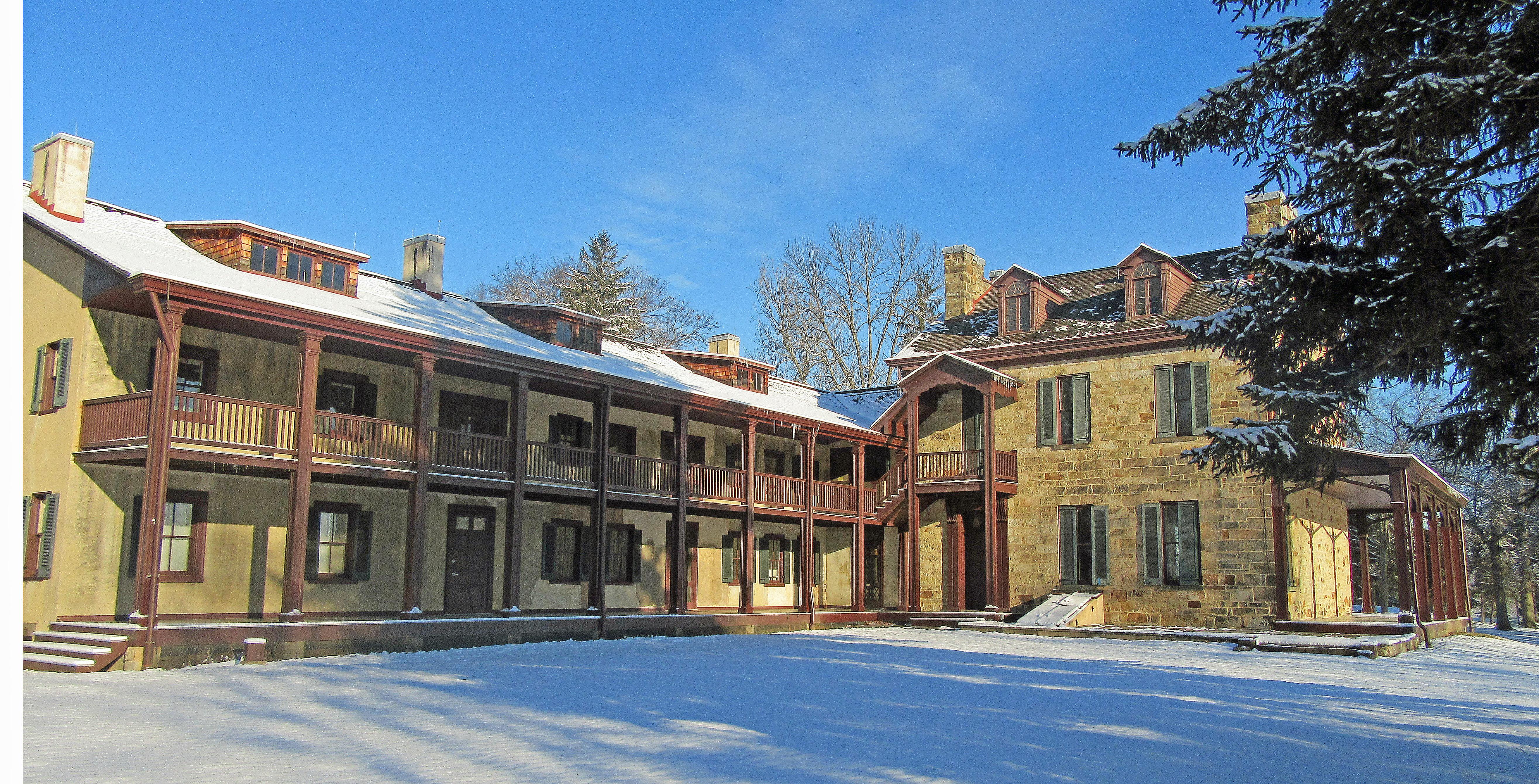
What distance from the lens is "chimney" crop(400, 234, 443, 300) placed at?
24016mm

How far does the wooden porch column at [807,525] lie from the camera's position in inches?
1029

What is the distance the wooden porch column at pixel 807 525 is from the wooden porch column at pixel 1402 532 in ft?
41.3

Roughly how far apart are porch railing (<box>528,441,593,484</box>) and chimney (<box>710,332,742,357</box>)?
373 inches

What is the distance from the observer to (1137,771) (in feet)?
26.9

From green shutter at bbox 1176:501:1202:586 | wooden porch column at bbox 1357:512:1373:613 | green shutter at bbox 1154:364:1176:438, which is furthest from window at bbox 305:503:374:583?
wooden porch column at bbox 1357:512:1373:613

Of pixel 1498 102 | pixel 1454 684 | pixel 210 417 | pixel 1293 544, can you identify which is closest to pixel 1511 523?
pixel 1293 544

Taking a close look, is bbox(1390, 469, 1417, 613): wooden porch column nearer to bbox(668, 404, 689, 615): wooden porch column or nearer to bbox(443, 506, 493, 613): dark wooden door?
bbox(668, 404, 689, 615): wooden porch column

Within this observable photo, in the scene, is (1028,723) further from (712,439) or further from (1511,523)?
(1511,523)

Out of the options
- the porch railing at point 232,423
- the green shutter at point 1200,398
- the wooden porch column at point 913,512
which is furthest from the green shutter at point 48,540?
the green shutter at point 1200,398

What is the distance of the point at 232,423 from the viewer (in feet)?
54.5

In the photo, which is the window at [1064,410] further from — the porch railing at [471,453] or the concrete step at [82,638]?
the concrete step at [82,638]

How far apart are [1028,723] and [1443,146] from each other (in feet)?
20.4

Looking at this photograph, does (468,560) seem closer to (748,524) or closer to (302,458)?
(302,458)

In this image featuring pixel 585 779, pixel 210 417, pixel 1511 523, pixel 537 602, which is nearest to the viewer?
pixel 585 779
